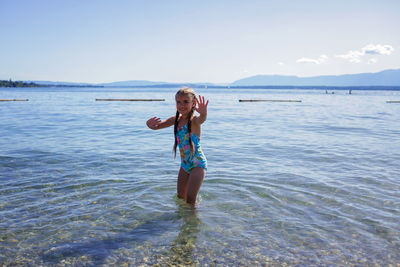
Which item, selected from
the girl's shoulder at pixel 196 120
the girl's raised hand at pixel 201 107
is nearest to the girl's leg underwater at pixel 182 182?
the girl's shoulder at pixel 196 120

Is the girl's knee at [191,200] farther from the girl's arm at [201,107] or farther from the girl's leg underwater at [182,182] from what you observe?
the girl's arm at [201,107]

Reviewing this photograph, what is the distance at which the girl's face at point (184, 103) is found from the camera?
5.45 m

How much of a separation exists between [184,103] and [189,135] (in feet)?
2.08

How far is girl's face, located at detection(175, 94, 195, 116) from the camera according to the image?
545cm

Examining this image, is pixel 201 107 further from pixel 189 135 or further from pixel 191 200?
pixel 191 200

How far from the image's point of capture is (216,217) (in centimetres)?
593

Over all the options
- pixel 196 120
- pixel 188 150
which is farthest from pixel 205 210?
pixel 196 120

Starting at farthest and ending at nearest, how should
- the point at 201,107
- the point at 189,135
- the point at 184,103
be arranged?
the point at 189,135 → the point at 184,103 → the point at 201,107

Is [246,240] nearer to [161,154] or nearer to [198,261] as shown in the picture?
[198,261]

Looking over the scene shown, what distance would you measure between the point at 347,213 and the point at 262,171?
335 cm

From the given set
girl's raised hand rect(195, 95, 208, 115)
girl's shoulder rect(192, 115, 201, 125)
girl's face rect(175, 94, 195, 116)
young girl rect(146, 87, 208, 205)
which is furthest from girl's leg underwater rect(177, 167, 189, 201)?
girl's raised hand rect(195, 95, 208, 115)

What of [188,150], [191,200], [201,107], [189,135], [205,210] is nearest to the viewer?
[201,107]

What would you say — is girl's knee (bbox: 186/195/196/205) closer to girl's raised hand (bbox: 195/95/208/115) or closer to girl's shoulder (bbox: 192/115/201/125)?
girl's shoulder (bbox: 192/115/201/125)

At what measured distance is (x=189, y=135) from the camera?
575cm
